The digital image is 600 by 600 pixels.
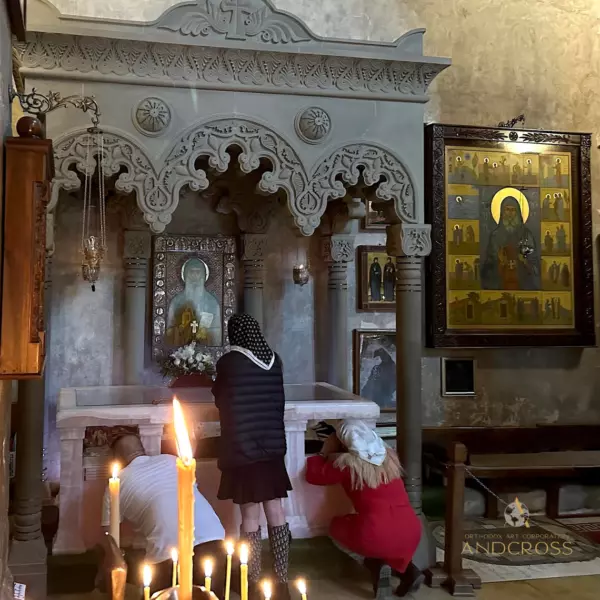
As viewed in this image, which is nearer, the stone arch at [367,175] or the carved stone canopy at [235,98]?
the carved stone canopy at [235,98]

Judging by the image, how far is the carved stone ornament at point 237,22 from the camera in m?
4.95

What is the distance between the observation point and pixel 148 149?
4.93 m

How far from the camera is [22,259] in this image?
8.54ft

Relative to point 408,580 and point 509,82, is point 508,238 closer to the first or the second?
point 509,82

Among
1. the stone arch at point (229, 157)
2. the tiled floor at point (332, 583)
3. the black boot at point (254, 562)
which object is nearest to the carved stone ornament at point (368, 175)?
the stone arch at point (229, 157)

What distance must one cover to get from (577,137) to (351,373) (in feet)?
13.0

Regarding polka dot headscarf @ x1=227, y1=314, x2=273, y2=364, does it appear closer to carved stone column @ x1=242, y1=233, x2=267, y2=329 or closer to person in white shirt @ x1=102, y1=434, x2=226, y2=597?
person in white shirt @ x1=102, y1=434, x2=226, y2=597

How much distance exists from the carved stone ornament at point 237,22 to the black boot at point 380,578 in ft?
12.4

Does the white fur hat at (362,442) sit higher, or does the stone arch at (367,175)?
the stone arch at (367,175)

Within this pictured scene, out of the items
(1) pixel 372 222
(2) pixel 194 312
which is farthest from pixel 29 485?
(1) pixel 372 222

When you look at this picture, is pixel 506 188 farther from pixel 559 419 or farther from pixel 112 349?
pixel 112 349

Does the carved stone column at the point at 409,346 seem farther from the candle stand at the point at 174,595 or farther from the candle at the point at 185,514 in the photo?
the candle at the point at 185,514

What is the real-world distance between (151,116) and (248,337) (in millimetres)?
1770

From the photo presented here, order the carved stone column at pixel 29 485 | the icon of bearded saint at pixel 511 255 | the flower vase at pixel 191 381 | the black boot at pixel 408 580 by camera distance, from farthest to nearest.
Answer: the icon of bearded saint at pixel 511 255 → the flower vase at pixel 191 381 → the black boot at pixel 408 580 → the carved stone column at pixel 29 485
